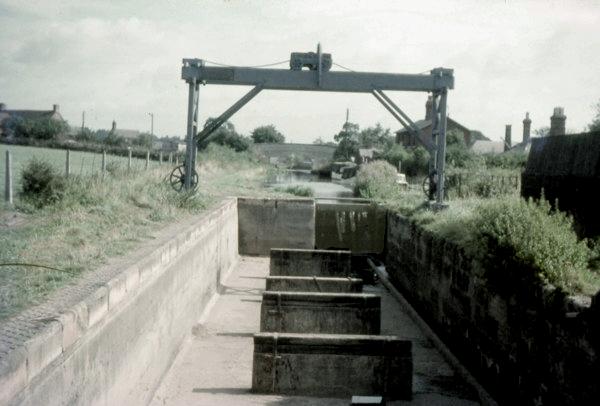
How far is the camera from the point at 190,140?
12922mm

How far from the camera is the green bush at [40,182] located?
32.7ft

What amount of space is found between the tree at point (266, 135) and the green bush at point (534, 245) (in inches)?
4853

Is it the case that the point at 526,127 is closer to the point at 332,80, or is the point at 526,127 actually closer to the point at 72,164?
the point at 72,164

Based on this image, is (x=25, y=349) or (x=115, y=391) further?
(x=115, y=391)

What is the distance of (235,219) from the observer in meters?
16.3

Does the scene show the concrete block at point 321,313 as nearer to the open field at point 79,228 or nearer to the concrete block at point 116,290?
the open field at point 79,228

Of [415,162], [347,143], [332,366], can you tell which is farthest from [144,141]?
[332,366]

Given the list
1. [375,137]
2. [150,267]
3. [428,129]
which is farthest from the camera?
[375,137]

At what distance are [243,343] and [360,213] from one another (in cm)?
877

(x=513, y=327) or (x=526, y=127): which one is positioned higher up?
(x=526, y=127)

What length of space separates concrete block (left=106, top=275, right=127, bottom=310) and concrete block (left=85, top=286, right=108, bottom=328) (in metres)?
0.10

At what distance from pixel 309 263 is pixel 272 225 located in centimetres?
351

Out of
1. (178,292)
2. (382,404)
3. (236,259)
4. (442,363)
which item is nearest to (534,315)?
(382,404)

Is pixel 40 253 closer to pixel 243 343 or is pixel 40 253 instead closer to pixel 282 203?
pixel 243 343
